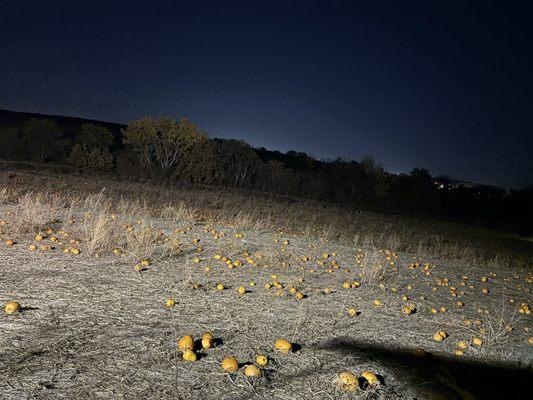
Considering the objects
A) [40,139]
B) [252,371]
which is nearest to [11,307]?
[252,371]

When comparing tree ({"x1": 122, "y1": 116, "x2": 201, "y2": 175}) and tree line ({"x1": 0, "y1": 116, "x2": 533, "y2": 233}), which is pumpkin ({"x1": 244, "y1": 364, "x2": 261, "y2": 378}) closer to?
tree line ({"x1": 0, "y1": 116, "x2": 533, "y2": 233})

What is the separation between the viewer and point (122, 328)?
12.1 feet

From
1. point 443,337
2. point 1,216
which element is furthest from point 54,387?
point 1,216

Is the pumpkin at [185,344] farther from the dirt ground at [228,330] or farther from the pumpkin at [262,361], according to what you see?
the pumpkin at [262,361]

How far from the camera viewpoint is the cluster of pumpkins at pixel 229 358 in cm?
308

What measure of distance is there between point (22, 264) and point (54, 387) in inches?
124

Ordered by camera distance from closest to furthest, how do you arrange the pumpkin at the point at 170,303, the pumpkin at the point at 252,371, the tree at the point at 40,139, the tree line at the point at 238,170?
1. the pumpkin at the point at 252,371
2. the pumpkin at the point at 170,303
3. the tree line at the point at 238,170
4. the tree at the point at 40,139

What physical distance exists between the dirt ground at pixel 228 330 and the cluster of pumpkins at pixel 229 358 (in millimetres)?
55

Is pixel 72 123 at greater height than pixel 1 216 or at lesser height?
greater

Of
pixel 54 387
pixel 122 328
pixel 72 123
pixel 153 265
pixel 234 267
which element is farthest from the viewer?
pixel 72 123

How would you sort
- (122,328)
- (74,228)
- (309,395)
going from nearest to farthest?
1. (309,395)
2. (122,328)
3. (74,228)

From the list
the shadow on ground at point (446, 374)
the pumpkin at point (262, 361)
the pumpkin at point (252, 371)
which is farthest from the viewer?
the shadow on ground at point (446, 374)

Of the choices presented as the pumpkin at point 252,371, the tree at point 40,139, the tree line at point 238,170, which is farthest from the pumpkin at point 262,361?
the tree at point 40,139

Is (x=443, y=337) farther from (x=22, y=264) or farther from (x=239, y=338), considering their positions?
(x=22, y=264)
